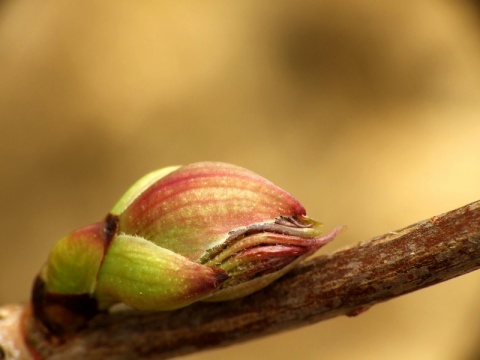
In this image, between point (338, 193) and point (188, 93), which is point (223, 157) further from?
point (338, 193)

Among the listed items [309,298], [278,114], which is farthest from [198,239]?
[278,114]

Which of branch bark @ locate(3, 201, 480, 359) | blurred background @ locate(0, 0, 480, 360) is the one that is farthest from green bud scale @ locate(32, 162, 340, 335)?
blurred background @ locate(0, 0, 480, 360)

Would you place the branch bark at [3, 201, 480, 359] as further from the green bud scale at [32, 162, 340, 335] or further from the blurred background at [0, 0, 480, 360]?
the blurred background at [0, 0, 480, 360]

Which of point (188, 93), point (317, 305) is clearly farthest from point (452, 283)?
point (317, 305)

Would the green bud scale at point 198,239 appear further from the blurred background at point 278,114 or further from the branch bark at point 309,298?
the blurred background at point 278,114

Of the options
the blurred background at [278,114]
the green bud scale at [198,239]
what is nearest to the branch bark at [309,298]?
the green bud scale at [198,239]

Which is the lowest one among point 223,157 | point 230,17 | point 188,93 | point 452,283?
point 452,283
